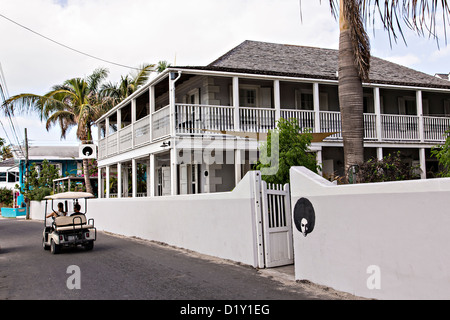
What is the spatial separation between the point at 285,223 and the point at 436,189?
4797 mm

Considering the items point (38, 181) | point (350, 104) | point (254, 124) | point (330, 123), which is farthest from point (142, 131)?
point (38, 181)

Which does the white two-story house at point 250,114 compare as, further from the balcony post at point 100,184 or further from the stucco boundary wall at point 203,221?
the balcony post at point 100,184

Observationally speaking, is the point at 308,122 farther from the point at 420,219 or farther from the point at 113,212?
the point at 420,219

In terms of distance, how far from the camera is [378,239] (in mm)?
6301

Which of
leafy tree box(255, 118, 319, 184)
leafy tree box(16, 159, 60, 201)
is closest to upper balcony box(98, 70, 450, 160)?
leafy tree box(255, 118, 319, 184)

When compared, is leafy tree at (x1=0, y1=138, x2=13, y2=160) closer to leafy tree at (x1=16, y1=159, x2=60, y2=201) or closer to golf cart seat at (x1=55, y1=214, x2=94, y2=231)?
leafy tree at (x1=16, y1=159, x2=60, y2=201)

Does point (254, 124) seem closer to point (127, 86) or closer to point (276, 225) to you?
point (276, 225)

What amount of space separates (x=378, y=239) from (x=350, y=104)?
16.6 feet

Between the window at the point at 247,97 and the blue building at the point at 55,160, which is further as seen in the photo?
the blue building at the point at 55,160

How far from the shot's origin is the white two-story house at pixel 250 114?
55.0 feet

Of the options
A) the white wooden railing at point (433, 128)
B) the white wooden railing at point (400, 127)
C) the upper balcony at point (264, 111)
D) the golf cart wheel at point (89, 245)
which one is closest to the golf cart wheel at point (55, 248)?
the golf cart wheel at point (89, 245)

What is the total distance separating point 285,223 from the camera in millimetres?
9953

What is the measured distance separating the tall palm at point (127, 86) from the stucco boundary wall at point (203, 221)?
53.3ft
